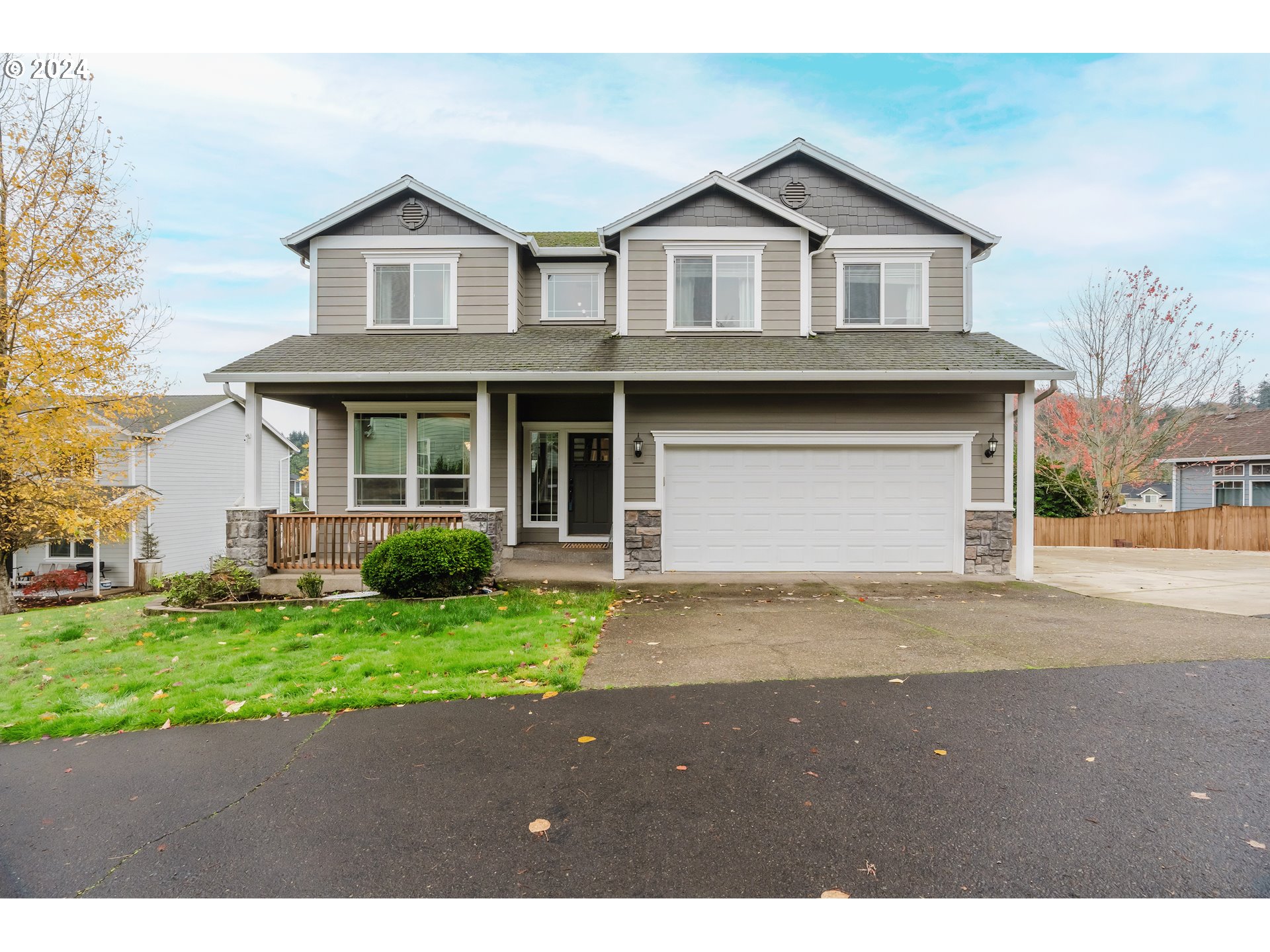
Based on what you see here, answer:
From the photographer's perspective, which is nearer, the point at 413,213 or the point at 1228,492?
the point at 413,213

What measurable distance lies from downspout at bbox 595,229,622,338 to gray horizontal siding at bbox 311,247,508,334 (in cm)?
188

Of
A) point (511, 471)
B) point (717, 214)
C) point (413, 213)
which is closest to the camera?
point (717, 214)

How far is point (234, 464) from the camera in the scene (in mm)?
22031

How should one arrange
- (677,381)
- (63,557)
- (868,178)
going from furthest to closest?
(63,557) < (868,178) < (677,381)

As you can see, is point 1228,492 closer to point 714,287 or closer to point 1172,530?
point 1172,530

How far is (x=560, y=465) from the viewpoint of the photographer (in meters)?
11.7

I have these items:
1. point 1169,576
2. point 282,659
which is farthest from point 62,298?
point 1169,576

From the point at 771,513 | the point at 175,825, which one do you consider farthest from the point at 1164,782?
the point at 771,513

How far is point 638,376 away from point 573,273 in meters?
4.06

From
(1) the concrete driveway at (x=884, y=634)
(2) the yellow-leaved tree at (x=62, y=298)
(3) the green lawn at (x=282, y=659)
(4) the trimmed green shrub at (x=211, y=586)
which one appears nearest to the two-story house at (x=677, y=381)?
(4) the trimmed green shrub at (x=211, y=586)

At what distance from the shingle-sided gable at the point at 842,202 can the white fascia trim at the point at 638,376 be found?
11.8ft

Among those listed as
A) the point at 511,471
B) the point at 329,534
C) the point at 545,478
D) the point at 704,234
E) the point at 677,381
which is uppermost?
the point at 704,234

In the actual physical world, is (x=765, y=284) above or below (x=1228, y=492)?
above

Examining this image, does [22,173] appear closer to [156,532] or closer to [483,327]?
[483,327]
